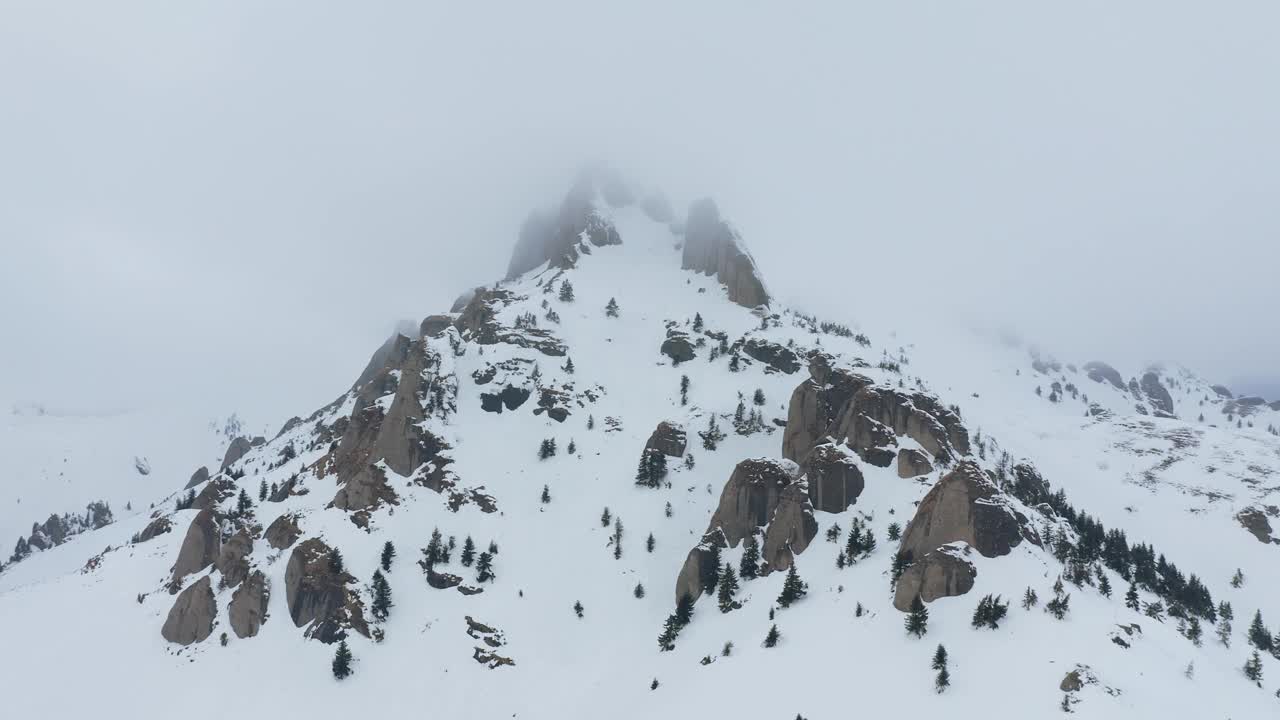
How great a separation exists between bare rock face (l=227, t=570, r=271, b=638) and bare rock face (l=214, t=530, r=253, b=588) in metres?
4.23

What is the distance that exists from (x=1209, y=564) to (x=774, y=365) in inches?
3739

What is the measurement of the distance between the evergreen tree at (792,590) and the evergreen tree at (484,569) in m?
40.6

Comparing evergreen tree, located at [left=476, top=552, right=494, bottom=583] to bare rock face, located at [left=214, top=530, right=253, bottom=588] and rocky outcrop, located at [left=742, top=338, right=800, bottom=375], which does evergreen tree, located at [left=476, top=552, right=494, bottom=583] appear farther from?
rocky outcrop, located at [left=742, top=338, right=800, bottom=375]

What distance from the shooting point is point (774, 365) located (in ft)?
467

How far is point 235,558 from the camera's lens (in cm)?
9600

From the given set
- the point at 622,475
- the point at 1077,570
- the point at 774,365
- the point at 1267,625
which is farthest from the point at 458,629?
the point at 1267,625

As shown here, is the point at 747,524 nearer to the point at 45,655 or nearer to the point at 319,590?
the point at 319,590

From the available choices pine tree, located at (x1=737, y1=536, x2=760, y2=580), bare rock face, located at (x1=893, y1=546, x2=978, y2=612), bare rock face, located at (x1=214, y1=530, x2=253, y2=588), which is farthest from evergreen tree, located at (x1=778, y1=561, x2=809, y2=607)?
bare rock face, located at (x1=214, y1=530, x2=253, y2=588)

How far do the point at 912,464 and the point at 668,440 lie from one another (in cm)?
4173

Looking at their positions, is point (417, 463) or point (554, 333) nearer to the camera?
point (417, 463)

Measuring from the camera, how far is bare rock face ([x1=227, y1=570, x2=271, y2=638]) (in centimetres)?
8694

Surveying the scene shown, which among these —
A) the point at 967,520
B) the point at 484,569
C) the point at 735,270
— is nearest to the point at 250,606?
the point at 484,569

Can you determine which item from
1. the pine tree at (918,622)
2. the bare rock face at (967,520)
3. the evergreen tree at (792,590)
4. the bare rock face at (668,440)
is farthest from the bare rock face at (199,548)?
the bare rock face at (967,520)

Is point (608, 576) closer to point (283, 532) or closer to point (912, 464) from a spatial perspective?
point (912, 464)
